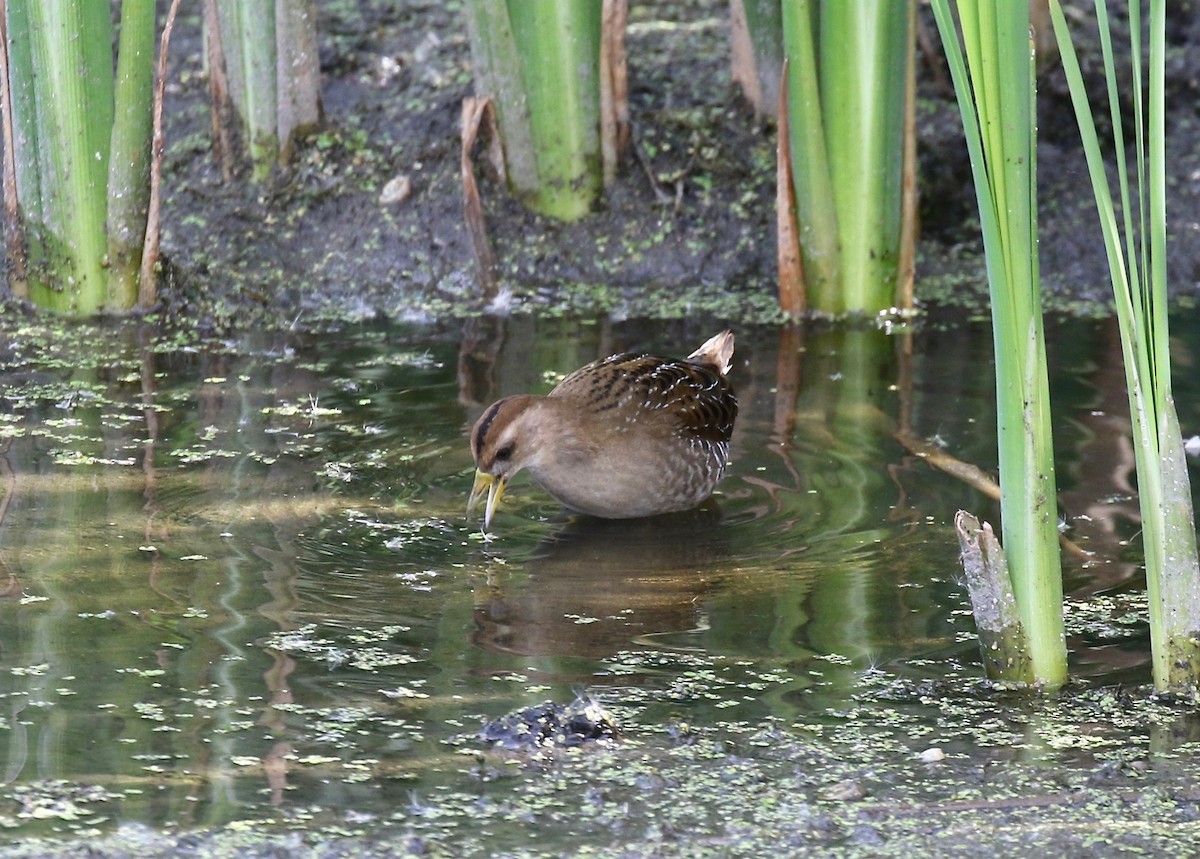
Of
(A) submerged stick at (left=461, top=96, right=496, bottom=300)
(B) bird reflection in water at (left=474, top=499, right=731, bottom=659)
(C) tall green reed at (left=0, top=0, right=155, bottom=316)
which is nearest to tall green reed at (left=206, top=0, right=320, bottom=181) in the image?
(A) submerged stick at (left=461, top=96, right=496, bottom=300)

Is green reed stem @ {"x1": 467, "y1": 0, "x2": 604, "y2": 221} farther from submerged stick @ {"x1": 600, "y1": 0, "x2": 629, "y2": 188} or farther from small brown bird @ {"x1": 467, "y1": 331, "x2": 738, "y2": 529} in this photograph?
small brown bird @ {"x1": 467, "y1": 331, "x2": 738, "y2": 529}

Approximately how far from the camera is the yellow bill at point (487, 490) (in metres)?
4.88

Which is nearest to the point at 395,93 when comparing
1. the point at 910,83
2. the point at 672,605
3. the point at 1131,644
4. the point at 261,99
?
the point at 261,99

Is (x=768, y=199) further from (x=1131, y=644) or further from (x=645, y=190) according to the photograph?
(x=1131, y=644)

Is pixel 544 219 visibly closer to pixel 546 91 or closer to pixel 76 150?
pixel 546 91

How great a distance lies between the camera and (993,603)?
11.3 feet

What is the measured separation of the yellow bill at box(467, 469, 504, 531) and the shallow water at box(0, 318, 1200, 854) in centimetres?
7

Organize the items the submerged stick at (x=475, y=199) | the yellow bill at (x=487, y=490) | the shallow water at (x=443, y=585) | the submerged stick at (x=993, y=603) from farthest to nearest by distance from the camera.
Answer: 1. the submerged stick at (x=475, y=199)
2. the yellow bill at (x=487, y=490)
3. the submerged stick at (x=993, y=603)
4. the shallow water at (x=443, y=585)

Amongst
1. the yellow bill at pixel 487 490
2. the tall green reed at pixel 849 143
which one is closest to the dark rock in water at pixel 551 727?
the yellow bill at pixel 487 490

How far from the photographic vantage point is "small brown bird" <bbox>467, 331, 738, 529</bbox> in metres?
4.93

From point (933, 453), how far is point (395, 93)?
4102 mm

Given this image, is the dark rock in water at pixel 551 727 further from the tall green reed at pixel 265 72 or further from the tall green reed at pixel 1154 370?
the tall green reed at pixel 265 72

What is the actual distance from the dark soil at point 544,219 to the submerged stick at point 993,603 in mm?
3980

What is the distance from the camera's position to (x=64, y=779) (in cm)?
310
